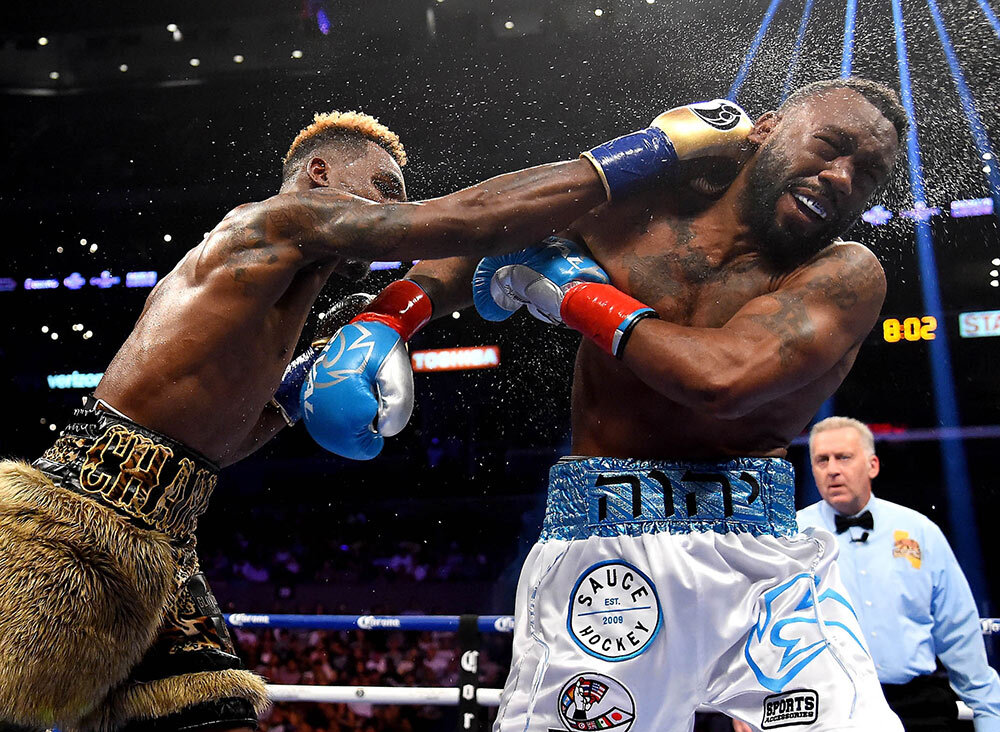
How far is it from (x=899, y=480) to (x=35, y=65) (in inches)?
322

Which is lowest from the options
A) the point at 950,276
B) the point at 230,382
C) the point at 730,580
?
the point at 730,580

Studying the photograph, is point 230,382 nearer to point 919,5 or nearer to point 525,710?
point 525,710

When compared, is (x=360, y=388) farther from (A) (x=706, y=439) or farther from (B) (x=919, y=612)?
(B) (x=919, y=612)

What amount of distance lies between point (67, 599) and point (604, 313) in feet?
3.57

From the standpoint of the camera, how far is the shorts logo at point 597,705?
5.05 feet

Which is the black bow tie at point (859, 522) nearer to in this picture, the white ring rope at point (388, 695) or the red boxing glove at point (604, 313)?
the white ring rope at point (388, 695)

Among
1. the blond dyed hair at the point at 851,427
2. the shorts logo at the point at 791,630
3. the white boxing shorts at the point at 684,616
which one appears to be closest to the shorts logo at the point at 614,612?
the white boxing shorts at the point at 684,616

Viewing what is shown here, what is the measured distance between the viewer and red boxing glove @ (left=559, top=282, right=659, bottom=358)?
1.61 metres

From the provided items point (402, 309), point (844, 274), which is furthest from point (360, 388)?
point (844, 274)

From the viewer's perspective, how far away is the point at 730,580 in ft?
5.19

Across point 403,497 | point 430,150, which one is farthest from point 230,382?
point 403,497

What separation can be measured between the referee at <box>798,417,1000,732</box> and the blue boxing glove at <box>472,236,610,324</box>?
60.6 inches

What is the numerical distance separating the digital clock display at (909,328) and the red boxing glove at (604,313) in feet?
21.7

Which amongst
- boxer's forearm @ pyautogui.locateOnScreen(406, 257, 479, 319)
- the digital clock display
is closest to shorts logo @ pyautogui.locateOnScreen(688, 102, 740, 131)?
boxer's forearm @ pyautogui.locateOnScreen(406, 257, 479, 319)
